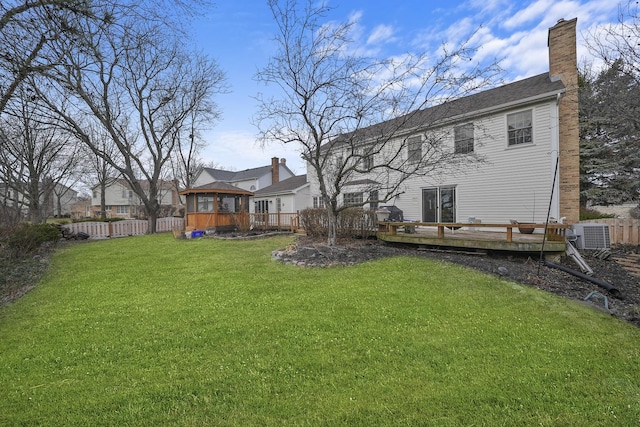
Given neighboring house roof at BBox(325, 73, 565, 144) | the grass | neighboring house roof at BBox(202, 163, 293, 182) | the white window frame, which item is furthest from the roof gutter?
neighboring house roof at BBox(202, 163, 293, 182)

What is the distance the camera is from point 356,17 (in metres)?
7.21

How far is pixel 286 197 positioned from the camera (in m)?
22.1

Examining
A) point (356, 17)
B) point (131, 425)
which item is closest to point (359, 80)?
point (356, 17)

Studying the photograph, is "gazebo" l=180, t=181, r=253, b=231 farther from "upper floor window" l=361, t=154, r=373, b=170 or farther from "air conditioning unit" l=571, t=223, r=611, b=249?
"air conditioning unit" l=571, t=223, r=611, b=249

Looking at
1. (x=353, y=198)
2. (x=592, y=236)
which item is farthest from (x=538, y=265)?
(x=353, y=198)

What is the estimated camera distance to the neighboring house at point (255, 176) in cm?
3123

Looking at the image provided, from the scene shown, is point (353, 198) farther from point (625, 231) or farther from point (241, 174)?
point (241, 174)

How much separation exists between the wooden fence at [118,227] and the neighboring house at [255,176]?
10936 millimetres

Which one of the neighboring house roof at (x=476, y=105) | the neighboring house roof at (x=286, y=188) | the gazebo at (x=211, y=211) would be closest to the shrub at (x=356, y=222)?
the neighboring house roof at (x=476, y=105)

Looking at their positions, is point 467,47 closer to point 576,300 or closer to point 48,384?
point 576,300

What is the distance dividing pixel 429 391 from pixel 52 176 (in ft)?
86.5

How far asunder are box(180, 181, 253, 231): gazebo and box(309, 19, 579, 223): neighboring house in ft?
33.5

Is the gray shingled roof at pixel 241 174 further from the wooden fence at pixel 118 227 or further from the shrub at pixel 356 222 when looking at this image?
the shrub at pixel 356 222

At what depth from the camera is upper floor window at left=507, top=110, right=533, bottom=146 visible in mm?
10844
